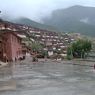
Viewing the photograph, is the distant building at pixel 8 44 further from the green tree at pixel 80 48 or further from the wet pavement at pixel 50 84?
the wet pavement at pixel 50 84

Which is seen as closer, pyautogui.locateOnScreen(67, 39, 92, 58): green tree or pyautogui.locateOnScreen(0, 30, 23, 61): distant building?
pyautogui.locateOnScreen(0, 30, 23, 61): distant building

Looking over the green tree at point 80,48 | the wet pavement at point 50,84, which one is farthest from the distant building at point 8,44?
the wet pavement at point 50,84

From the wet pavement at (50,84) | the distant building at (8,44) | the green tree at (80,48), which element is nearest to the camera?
the wet pavement at (50,84)

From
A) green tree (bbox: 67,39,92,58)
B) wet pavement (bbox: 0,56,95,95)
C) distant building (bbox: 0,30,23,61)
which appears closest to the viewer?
wet pavement (bbox: 0,56,95,95)

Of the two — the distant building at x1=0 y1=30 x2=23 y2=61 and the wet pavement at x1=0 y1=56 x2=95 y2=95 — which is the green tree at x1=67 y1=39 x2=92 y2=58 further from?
the wet pavement at x1=0 y1=56 x2=95 y2=95

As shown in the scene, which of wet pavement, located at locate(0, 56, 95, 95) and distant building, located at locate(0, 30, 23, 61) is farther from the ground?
distant building, located at locate(0, 30, 23, 61)

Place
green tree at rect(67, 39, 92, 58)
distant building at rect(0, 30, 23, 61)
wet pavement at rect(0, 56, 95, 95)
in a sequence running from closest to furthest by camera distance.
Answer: wet pavement at rect(0, 56, 95, 95) → distant building at rect(0, 30, 23, 61) → green tree at rect(67, 39, 92, 58)

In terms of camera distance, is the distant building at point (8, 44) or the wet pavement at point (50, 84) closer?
the wet pavement at point (50, 84)

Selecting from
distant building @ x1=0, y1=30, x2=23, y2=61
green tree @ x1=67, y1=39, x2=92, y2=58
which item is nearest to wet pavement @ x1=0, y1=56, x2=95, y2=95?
distant building @ x1=0, y1=30, x2=23, y2=61

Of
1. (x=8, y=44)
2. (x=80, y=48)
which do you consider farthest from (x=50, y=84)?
(x=80, y=48)

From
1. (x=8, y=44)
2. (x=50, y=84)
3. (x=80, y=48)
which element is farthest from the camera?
(x=80, y=48)

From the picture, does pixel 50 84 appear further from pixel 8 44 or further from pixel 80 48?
pixel 80 48

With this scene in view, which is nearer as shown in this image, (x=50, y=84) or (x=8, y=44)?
(x=50, y=84)

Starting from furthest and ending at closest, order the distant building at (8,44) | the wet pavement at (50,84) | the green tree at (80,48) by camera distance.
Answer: the green tree at (80,48), the distant building at (8,44), the wet pavement at (50,84)
